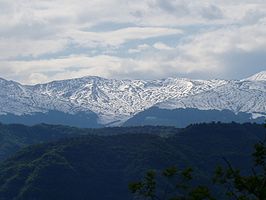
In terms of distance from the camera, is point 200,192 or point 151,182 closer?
point 200,192

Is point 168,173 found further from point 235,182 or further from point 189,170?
point 235,182

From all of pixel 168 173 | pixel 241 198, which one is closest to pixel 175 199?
pixel 168 173

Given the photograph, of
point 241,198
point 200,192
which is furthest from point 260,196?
point 200,192

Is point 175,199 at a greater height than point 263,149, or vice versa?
point 263,149

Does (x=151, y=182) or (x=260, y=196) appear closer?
(x=260, y=196)

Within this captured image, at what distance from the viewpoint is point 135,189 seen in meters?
52.2

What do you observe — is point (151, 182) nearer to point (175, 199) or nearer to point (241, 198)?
point (175, 199)

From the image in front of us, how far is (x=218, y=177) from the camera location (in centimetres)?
5497

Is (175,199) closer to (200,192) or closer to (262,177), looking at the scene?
(200,192)

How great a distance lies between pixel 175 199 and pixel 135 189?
3555 millimetres

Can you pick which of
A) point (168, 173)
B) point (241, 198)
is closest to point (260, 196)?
point (241, 198)

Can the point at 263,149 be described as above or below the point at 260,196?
above

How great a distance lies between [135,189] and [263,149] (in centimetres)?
1157

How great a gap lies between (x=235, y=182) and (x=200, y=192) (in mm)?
4937
